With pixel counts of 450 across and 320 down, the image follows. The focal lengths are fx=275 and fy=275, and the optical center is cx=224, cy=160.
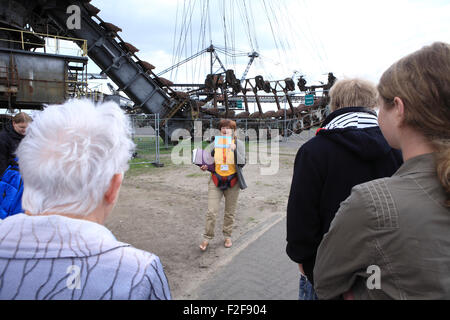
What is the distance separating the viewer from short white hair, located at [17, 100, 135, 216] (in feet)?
3.14

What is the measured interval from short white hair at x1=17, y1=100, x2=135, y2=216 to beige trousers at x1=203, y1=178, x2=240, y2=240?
3.19 meters

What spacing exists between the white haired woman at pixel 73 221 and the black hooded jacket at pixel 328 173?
1006mm

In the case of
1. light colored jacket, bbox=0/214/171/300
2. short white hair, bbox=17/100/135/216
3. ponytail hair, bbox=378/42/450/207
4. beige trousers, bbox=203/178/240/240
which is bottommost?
beige trousers, bbox=203/178/240/240

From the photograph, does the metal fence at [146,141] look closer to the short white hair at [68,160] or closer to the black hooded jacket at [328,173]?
the black hooded jacket at [328,173]

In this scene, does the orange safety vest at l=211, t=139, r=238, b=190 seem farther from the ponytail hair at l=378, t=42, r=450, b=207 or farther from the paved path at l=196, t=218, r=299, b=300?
the ponytail hair at l=378, t=42, r=450, b=207

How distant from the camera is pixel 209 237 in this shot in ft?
14.0

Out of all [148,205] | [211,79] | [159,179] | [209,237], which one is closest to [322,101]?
[211,79]

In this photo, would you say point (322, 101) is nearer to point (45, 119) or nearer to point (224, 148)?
point (224, 148)

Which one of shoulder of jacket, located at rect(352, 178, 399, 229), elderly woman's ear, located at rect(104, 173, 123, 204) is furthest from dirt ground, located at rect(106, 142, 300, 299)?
shoulder of jacket, located at rect(352, 178, 399, 229)

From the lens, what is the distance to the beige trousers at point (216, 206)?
417 centimetres

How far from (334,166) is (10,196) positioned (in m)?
2.93

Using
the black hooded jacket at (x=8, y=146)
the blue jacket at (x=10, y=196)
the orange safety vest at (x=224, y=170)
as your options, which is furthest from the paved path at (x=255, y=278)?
the black hooded jacket at (x=8, y=146)

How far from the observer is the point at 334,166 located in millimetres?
1630
